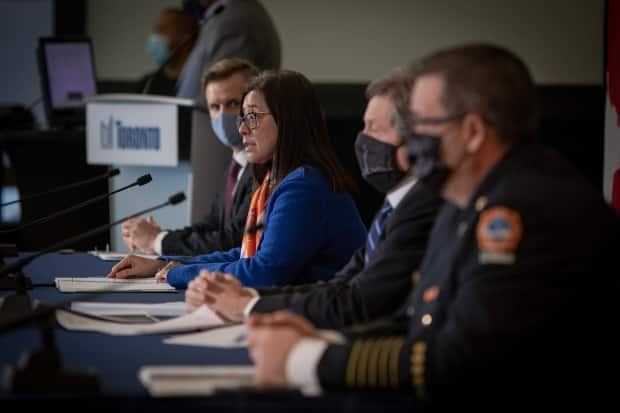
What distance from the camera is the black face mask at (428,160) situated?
1924mm

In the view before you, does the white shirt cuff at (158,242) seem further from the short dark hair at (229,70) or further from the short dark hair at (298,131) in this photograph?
the short dark hair at (298,131)

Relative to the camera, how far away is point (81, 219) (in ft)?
18.7

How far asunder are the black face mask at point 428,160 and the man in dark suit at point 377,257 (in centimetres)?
40

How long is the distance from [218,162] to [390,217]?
280 centimetres

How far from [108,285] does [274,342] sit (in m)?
1.35

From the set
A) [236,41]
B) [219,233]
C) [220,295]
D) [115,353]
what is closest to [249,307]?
[220,295]

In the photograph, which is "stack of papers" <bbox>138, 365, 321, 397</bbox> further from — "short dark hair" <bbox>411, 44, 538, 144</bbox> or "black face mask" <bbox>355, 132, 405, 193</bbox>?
"black face mask" <bbox>355, 132, 405, 193</bbox>

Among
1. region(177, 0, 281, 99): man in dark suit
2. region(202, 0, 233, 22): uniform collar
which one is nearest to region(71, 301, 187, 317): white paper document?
region(177, 0, 281, 99): man in dark suit

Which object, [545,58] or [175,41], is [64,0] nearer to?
[175,41]

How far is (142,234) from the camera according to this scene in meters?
4.34

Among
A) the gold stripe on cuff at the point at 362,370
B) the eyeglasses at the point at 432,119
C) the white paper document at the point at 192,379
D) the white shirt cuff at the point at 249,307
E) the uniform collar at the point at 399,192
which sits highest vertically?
the eyeglasses at the point at 432,119

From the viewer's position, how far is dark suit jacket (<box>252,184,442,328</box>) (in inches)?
93.0

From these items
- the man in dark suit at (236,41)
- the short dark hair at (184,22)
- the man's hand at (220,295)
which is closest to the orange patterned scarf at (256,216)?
the man's hand at (220,295)

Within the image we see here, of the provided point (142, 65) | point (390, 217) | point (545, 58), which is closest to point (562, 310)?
point (390, 217)
